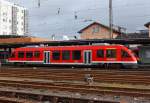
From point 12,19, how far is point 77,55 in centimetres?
11241

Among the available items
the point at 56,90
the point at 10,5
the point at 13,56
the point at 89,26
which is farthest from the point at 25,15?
the point at 56,90

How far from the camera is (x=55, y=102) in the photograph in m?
14.9

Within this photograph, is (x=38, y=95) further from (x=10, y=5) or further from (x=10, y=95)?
(x=10, y=5)

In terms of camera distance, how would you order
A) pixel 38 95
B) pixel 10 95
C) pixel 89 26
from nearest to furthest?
pixel 38 95 → pixel 10 95 → pixel 89 26

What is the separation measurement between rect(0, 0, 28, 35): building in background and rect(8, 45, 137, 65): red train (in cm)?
9046

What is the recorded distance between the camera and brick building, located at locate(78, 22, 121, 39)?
90.5 metres

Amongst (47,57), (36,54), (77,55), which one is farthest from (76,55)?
(36,54)

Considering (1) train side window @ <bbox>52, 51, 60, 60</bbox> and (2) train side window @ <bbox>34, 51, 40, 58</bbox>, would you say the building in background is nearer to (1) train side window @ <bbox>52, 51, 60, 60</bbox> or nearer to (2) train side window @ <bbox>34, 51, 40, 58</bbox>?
(2) train side window @ <bbox>34, 51, 40, 58</bbox>

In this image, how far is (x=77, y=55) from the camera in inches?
1676

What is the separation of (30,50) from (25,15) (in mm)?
120698

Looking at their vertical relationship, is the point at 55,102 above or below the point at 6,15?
below

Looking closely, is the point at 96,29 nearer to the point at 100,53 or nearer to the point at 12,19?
the point at 100,53

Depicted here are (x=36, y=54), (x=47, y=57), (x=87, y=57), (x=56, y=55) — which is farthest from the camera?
(x=36, y=54)

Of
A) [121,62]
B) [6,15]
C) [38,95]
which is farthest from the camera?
[6,15]
